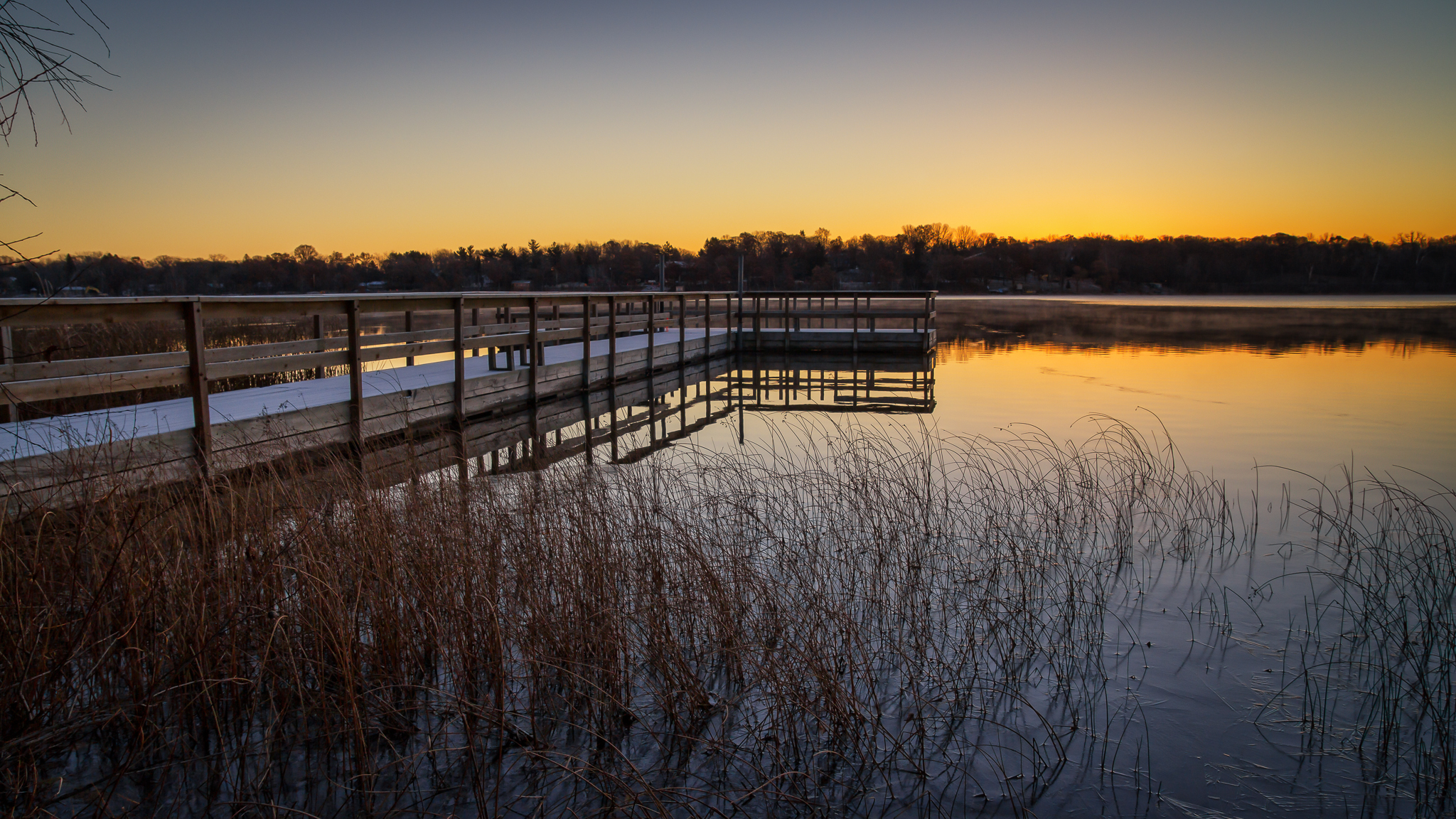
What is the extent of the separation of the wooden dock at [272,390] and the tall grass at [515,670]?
626 millimetres

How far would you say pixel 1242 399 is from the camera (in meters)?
13.3

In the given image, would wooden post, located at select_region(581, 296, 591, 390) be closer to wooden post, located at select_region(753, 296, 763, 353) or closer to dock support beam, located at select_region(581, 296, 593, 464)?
dock support beam, located at select_region(581, 296, 593, 464)

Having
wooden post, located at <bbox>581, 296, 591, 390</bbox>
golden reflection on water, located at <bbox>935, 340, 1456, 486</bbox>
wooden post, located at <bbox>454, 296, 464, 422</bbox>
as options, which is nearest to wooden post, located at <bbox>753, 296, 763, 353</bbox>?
golden reflection on water, located at <bbox>935, 340, 1456, 486</bbox>

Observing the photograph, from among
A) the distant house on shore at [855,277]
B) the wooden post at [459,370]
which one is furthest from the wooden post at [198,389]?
the distant house on shore at [855,277]

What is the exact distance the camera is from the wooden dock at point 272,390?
5254 mm

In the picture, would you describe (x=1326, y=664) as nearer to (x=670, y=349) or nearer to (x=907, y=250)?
(x=670, y=349)

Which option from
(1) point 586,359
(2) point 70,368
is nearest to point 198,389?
(2) point 70,368

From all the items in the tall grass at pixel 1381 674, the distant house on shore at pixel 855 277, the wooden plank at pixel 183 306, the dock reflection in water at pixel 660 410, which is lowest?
the tall grass at pixel 1381 674

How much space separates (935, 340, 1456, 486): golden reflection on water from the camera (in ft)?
30.3

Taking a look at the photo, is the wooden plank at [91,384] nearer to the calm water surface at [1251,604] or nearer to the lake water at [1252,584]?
the calm water surface at [1251,604]

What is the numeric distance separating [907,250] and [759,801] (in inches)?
3601

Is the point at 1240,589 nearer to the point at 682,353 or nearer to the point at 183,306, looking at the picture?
the point at 183,306

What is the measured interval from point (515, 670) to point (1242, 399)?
1339 centimetres

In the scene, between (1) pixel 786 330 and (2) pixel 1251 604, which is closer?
(2) pixel 1251 604
